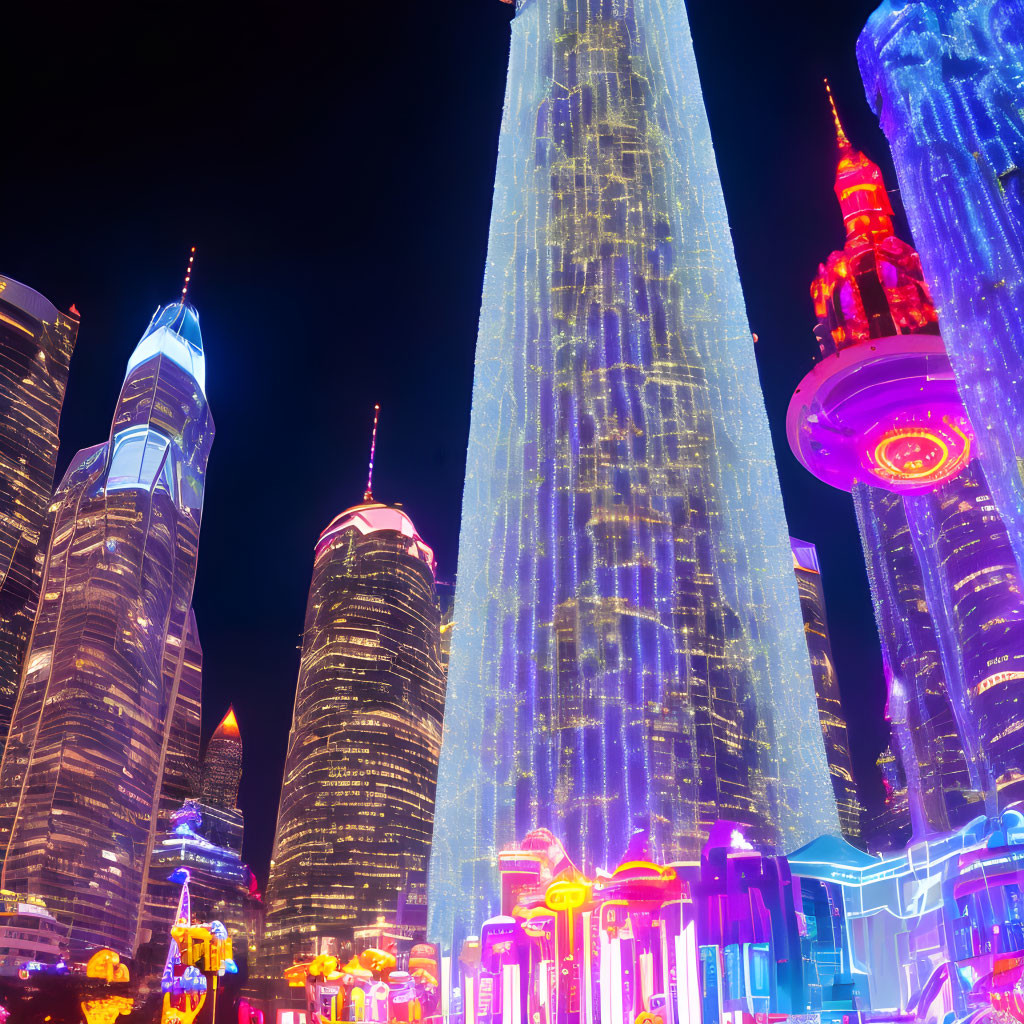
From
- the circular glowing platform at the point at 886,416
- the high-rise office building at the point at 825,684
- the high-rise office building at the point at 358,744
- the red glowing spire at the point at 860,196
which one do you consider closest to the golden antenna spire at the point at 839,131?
the red glowing spire at the point at 860,196

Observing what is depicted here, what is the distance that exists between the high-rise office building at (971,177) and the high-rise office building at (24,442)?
6651cm

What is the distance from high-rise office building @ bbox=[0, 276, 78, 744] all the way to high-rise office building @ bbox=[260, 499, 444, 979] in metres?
21.5

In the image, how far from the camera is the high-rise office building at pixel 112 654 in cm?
6631

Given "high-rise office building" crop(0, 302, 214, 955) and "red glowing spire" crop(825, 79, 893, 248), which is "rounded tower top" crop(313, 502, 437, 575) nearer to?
"high-rise office building" crop(0, 302, 214, 955)

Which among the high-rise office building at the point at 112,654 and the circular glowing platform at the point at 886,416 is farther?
the high-rise office building at the point at 112,654

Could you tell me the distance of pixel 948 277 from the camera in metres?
10.6

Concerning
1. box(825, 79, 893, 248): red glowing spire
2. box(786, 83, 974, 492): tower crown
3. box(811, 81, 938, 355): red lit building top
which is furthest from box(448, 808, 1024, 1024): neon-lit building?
box(825, 79, 893, 248): red glowing spire

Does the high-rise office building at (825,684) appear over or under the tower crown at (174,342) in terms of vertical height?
under

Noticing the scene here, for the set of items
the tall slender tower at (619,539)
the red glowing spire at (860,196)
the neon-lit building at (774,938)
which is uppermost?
the red glowing spire at (860,196)

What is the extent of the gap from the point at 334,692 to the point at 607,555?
188 feet

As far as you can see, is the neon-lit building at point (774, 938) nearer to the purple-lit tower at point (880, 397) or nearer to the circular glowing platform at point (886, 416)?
the purple-lit tower at point (880, 397)

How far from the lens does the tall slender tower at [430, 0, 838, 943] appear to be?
15.4 meters

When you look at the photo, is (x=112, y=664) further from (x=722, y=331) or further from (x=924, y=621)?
(x=722, y=331)

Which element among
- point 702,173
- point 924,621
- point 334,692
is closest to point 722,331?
point 702,173
